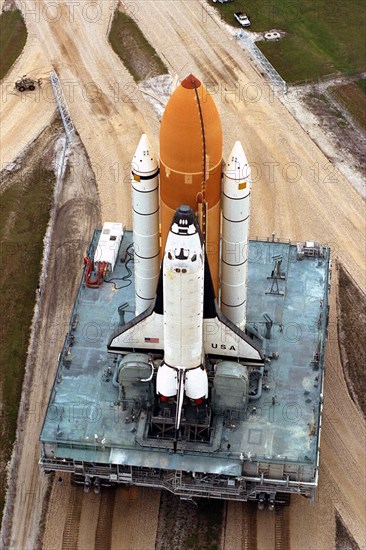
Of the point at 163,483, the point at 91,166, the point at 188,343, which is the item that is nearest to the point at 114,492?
the point at 163,483

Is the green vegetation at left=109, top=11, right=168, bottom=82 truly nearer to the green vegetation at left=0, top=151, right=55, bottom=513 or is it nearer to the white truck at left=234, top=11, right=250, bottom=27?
the white truck at left=234, top=11, right=250, bottom=27

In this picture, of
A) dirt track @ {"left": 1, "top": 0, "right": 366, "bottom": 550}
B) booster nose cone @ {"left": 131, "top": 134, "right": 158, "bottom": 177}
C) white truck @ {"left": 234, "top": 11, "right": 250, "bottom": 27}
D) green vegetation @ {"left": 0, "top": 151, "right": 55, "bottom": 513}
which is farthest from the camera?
white truck @ {"left": 234, "top": 11, "right": 250, "bottom": 27}

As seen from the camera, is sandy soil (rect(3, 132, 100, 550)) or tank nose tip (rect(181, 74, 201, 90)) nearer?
tank nose tip (rect(181, 74, 201, 90))

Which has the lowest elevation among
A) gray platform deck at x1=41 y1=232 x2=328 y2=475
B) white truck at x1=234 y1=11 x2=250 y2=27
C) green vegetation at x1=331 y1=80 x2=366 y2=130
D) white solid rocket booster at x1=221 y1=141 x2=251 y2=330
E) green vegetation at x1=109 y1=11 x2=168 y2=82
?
gray platform deck at x1=41 y1=232 x2=328 y2=475

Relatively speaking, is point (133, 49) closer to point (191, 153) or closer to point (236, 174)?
point (236, 174)

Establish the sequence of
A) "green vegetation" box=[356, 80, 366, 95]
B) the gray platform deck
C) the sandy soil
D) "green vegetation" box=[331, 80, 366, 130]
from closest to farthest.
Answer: the gray platform deck → the sandy soil → "green vegetation" box=[331, 80, 366, 130] → "green vegetation" box=[356, 80, 366, 95]

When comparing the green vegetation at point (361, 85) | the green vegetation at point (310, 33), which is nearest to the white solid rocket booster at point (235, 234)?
the green vegetation at point (361, 85)

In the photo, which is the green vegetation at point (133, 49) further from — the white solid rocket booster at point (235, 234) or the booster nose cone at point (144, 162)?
the booster nose cone at point (144, 162)

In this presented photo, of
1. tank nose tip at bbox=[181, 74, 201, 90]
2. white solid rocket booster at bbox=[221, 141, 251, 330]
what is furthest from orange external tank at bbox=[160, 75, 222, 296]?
white solid rocket booster at bbox=[221, 141, 251, 330]

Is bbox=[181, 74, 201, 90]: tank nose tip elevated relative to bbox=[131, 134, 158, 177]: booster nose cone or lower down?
elevated
